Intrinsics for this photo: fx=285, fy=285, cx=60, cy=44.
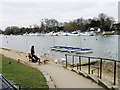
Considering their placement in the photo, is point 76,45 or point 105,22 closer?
point 76,45

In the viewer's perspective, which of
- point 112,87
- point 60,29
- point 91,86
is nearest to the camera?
point 112,87

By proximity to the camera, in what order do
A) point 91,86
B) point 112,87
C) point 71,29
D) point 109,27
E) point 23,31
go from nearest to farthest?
point 112,87 < point 91,86 < point 109,27 < point 71,29 < point 23,31

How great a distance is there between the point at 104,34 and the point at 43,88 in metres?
125

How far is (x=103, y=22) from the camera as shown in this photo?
436 ft

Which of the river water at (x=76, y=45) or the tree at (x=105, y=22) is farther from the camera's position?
the tree at (x=105, y=22)

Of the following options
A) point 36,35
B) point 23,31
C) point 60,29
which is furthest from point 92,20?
point 23,31

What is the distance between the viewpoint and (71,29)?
14425 cm

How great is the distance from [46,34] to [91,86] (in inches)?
5553

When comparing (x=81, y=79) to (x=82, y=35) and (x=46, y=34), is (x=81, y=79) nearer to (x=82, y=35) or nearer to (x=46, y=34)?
(x=82, y=35)

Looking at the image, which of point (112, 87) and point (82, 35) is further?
point (82, 35)

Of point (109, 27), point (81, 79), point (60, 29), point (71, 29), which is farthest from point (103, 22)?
point (81, 79)

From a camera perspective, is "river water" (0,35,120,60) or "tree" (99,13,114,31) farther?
"tree" (99,13,114,31)

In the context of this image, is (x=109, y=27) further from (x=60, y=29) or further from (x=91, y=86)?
(x=91, y=86)

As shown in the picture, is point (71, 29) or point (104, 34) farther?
point (71, 29)
